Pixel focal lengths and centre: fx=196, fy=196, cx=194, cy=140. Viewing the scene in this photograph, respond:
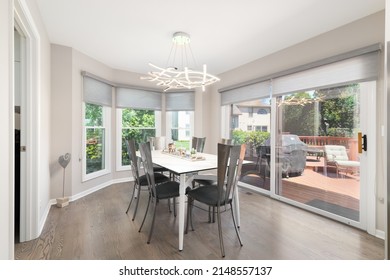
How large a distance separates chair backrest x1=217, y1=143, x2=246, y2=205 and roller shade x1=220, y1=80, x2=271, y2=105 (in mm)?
1857

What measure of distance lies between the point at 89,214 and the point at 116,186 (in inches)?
51.6

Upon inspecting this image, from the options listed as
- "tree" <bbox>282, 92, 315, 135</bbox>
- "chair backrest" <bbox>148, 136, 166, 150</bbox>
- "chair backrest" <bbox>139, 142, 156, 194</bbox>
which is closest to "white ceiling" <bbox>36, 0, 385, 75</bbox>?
"tree" <bbox>282, 92, 315, 135</bbox>

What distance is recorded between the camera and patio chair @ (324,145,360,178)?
2508mm

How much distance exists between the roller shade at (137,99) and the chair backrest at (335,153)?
3.39m

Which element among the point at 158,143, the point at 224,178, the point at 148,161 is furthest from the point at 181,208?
the point at 158,143

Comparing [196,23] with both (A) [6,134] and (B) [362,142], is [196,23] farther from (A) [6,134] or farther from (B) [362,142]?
(B) [362,142]

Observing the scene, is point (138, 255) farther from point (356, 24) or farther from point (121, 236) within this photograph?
point (356, 24)

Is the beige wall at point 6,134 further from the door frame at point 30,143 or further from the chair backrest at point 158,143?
the chair backrest at point 158,143

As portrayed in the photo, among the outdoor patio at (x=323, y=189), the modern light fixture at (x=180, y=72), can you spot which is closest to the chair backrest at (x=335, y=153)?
the outdoor patio at (x=323, y=189)

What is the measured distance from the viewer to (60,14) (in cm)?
225

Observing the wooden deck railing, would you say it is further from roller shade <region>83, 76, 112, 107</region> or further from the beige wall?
roller shade <region>83, 76, 112, 107</region>

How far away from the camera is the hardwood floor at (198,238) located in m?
1.81

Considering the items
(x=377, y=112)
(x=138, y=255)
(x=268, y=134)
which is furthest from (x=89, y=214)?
(x=377, y=112)
